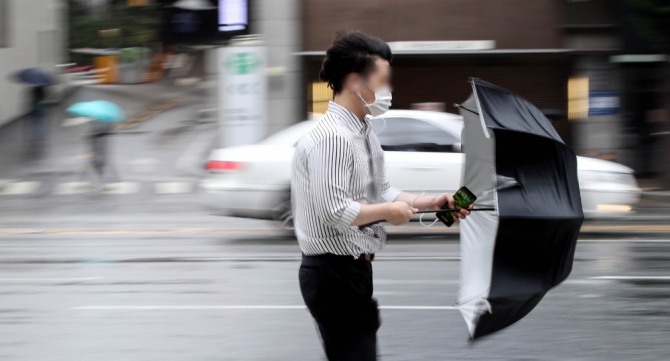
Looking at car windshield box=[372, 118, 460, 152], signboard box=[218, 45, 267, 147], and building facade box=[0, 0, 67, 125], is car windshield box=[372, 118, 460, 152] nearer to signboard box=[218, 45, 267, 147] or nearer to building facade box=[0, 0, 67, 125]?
signboard box=[218, 45, 267, 147]

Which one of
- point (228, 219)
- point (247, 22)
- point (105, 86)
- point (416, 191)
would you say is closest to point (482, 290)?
point (416, 191)

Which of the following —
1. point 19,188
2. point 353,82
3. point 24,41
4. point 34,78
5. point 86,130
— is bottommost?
point 19,188

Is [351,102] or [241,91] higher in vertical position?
[351,102]

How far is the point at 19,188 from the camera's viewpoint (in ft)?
64.7

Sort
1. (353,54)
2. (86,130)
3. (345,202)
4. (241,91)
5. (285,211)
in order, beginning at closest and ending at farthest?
(345,202) → (353,54) → (285,211) → (241,91) → (86,130)

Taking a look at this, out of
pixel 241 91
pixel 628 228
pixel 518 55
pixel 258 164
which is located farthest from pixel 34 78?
pixel 628 228

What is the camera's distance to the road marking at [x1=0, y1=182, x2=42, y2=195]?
19391 mm

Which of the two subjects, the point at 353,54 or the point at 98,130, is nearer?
the point at 353,54

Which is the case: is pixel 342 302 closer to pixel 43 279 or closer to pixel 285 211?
pixel 43 279

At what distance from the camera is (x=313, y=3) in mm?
22016

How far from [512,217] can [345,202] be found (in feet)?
1.94

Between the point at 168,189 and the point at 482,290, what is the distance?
16216 millimetres

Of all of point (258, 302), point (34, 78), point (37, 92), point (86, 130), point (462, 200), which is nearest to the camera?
point (462, 200)

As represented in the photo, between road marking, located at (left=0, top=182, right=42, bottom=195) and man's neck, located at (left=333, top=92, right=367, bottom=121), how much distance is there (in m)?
16.8
